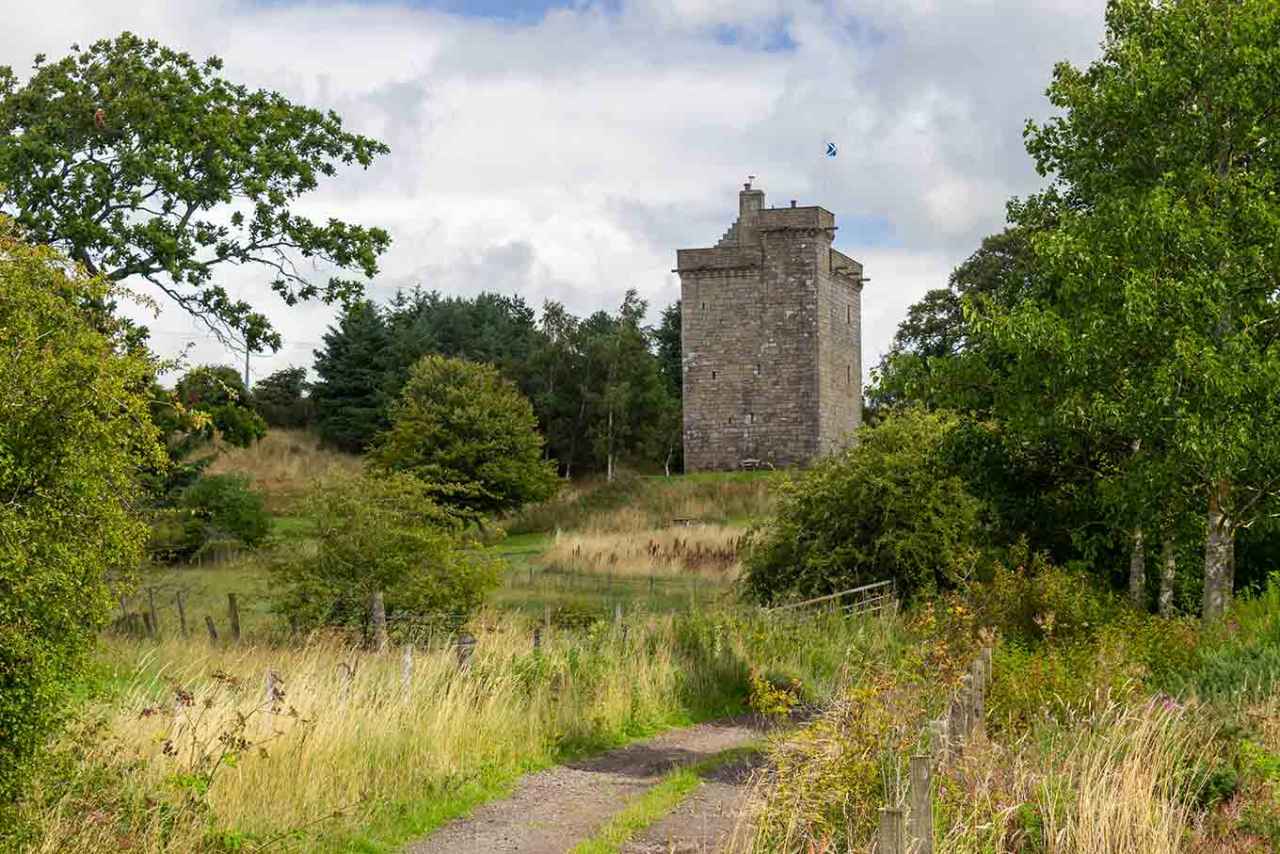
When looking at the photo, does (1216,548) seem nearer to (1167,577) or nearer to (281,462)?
(1167,577)

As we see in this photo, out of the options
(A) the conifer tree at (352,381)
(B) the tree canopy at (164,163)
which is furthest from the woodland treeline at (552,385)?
(B) the tree canopy at (164,163)

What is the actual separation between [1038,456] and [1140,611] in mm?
3110

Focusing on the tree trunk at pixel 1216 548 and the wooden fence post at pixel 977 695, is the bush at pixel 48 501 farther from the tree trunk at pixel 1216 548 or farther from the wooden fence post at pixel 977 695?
the tree trunk at pixel 1216 548

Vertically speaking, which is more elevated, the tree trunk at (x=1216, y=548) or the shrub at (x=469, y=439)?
the shrub at (x=469, y=439)

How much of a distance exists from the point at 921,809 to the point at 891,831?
1.86 feet

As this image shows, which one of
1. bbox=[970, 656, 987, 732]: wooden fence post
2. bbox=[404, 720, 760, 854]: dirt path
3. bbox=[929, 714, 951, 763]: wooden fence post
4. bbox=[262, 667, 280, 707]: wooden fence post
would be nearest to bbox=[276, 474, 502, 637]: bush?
bbox=[404, 720, 760, 854]: dirt path

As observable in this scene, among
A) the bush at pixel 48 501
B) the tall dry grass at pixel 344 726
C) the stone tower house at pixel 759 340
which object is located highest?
the stone tower house at pixel 759 340

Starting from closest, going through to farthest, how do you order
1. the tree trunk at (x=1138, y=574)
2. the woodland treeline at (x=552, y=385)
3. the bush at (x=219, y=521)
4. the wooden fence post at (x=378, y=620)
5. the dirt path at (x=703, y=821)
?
1. the dirt path at (x=703, y=821)
2. the wooden fence post at (x=378, y=620)
3. the tree trunk at (x=1138, y=574)
4. the bush at (x=219, y=521)
5. the woodland treeline at (x=552, y=385)

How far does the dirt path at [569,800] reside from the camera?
29.0 feet

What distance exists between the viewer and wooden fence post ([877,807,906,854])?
5.02 m

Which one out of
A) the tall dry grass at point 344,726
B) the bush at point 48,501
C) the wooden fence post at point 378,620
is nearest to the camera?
the bush at point 48,501

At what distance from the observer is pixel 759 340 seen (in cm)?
5797

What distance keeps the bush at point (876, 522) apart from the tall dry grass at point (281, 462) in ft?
103

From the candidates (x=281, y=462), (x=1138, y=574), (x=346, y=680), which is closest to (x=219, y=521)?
(x=281, y=462)
